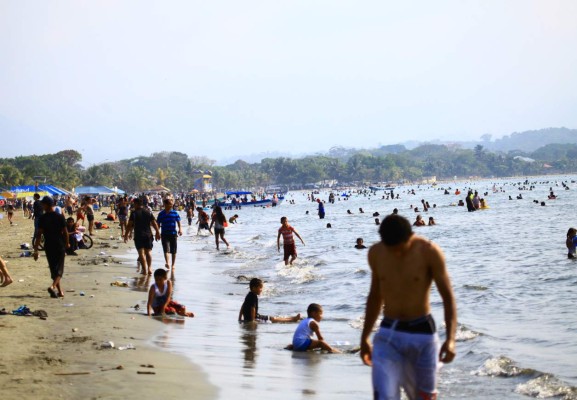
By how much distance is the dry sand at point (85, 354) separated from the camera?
656cm

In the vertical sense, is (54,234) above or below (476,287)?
above

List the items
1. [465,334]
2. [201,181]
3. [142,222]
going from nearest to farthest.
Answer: [465,334] < [142,222] < [201,181]

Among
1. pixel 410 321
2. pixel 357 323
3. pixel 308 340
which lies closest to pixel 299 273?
pixel 357 323

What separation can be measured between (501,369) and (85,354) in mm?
4786

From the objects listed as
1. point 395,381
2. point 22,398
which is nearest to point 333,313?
point 22,398

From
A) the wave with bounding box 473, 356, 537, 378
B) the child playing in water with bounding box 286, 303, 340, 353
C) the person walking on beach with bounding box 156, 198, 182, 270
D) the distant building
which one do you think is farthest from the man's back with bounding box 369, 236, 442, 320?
the distant building

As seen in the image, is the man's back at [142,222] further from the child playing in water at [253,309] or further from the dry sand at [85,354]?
the child playing in water at [253,309]

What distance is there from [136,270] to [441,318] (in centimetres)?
846

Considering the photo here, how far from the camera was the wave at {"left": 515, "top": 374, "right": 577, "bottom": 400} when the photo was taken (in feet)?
24.8

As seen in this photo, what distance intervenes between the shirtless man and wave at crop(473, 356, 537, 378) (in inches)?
166

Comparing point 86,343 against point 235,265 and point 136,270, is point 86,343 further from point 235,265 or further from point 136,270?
point 235,265

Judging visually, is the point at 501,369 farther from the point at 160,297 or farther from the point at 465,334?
the point at 160,297

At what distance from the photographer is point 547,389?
25.4 feet

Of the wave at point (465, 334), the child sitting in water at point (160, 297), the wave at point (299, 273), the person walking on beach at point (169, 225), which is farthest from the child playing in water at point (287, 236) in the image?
the wave at point (465, 334)
